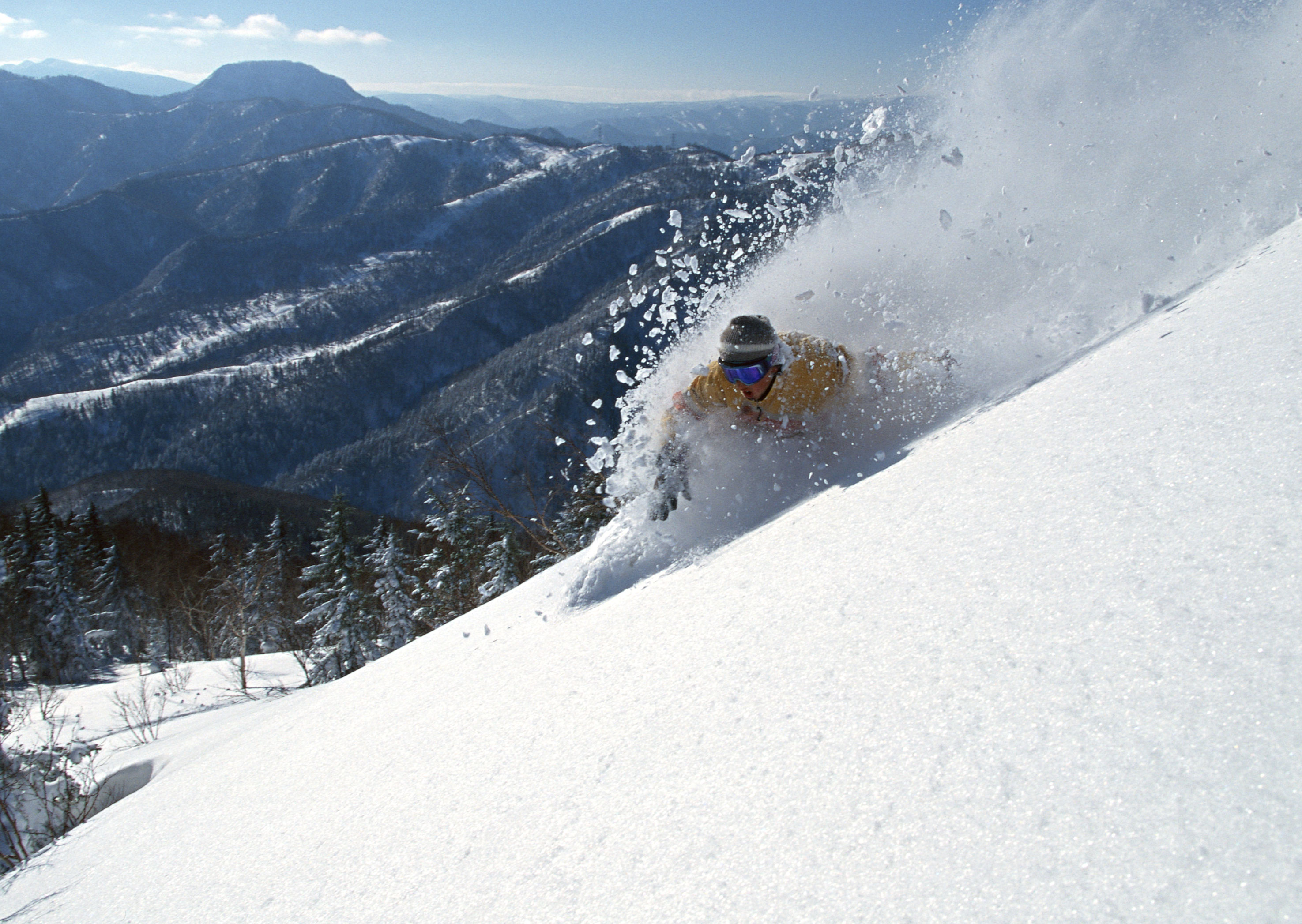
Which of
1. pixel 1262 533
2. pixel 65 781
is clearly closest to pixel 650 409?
pixel 1262 533

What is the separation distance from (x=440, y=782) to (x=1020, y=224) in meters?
5.28

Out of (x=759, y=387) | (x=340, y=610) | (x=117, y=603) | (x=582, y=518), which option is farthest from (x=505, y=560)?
(x=117, y=603)

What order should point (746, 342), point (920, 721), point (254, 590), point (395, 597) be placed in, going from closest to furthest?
point (920, 721) < point (746, 342) < point (254, 590) < point (395, 597)

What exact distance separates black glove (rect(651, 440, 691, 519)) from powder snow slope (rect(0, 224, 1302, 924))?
0.66 metres

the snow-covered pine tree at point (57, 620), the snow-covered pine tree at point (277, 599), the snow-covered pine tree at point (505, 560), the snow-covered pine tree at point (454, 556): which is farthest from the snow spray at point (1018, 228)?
the snow-covered pine tree at point (57, 620)

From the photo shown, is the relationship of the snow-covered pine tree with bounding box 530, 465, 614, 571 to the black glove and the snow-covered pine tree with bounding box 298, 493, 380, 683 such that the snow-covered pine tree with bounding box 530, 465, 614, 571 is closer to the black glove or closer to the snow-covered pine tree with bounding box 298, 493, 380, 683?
the black glove

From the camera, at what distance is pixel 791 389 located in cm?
384

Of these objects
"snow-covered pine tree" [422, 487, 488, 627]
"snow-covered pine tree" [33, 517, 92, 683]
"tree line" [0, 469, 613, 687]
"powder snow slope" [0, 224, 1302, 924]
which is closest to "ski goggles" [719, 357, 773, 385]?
"powder snow slope" [0, 224, 1302, 924]

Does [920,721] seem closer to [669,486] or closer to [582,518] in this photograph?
[669,486]

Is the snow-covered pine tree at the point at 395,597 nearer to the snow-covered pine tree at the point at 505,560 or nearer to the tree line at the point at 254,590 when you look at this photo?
the tree line at the point at 254,590

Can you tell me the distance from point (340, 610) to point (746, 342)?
2939 cm

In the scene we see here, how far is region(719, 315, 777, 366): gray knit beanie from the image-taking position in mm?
3713

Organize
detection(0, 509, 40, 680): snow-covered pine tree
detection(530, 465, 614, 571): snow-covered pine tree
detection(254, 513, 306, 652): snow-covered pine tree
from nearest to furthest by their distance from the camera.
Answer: detection(530, 465, 614, 571): snow-covered pine tree < detection(0, 509, 40, 680): snow-covered pine tree < detection(254, 513, 306, 652): snow-covered pine tree

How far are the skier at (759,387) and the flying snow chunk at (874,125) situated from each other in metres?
2.68
